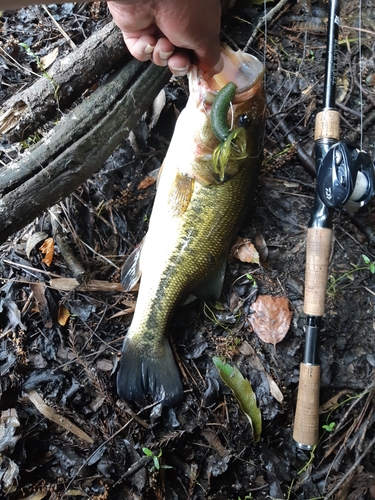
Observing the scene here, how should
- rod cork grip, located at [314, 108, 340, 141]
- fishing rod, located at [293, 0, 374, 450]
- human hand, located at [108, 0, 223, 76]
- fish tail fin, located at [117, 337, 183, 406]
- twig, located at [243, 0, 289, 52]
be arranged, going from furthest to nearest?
twig, located at [243, 0, 289, 52] → fish tail fin, located at [117, 337, 183, 406] → rod cork grip, located at [314, 108, 340, 141] → fishing rod, located at [293, 0, 374, 450] → human hand, located at [108, 0, 223, 76]

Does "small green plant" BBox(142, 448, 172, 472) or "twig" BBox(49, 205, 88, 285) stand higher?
"twig" BBox(49, 205, 88, 285)

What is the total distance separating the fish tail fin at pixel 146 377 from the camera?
2514mm

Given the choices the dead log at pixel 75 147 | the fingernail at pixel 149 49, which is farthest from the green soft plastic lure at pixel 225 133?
the dead log at pixel 75 147

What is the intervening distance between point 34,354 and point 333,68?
2591 mm

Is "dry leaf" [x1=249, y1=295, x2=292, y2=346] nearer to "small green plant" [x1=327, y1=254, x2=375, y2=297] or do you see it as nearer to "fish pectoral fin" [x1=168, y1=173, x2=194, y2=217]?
"small green plant" [x1=327, y1=254, x2=375, y2=297]

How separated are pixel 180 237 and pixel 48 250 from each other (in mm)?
953

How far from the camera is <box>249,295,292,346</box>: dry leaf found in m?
2.61

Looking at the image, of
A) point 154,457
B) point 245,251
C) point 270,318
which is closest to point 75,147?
point 245,251

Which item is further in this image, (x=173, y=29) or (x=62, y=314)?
(x=62, y=314)

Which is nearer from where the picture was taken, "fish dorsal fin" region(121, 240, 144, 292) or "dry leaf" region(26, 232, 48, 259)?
"fish dorsal fin" region(121, 240, 144, 292)

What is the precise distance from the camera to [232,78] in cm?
230

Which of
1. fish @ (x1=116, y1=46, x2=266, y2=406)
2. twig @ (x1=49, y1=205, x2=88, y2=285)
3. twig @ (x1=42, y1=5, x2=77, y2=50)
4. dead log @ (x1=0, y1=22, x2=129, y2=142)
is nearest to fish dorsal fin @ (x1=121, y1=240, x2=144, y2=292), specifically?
fish @ (x1=116, y1=46, x2=266, y2=406)

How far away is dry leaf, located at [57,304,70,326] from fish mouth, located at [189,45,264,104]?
159 centimetres

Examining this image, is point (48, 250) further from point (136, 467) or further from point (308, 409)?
point (308, 409)
